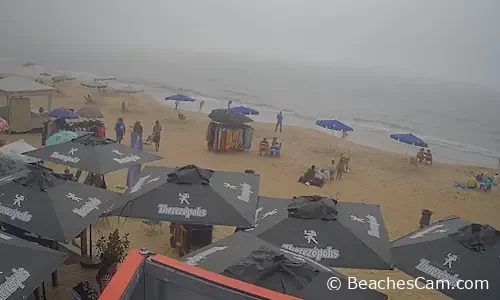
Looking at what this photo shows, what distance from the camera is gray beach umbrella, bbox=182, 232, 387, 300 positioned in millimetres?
3709

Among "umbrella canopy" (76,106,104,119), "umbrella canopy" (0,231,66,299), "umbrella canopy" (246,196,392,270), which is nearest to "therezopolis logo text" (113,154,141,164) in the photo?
"umbrella canopy" (246,196,392,270)

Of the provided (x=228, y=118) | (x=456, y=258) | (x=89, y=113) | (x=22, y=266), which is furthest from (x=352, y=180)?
(x=22, y=266)

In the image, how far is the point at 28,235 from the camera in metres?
5.98

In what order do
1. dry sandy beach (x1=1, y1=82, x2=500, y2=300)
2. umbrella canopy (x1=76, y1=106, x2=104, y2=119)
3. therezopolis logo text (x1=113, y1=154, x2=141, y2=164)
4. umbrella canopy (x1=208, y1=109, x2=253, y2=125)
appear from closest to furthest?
1. therezopolis logo text (x1=113, y1=154, x2=141, y2=164)
2. dry sandy beach (x1=1, y1=82, x2=500, y2=300)
3. umbrella canopy (x1=208, y1=109, x2=253, y2=125)
4. umbrella canopy (x1=76, y1=106, x2=104, y2=119)

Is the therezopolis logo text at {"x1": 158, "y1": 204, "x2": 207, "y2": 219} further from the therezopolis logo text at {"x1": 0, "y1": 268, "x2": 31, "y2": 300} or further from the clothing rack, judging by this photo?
the clothing rack

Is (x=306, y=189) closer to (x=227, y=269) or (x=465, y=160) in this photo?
(x=227, y=269)

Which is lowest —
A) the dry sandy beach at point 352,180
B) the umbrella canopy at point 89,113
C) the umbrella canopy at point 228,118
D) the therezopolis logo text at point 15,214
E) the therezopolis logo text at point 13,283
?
the dry sandy beach at point 352,180

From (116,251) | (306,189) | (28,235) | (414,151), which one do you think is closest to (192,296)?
(116,251)

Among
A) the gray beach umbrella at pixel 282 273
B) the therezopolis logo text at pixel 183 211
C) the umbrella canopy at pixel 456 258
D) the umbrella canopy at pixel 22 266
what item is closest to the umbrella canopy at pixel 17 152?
the therezopolis logo text at pixel 183 211

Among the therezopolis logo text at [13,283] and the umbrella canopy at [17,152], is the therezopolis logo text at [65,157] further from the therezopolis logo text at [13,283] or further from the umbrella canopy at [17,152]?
the therezopolis logo text at [13,283]

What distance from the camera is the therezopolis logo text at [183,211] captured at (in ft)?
18.7

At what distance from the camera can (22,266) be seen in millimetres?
3945

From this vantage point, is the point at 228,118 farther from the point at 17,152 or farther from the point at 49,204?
the point at 49,204

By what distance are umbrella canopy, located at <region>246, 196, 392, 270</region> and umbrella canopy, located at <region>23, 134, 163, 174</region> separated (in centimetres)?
297
